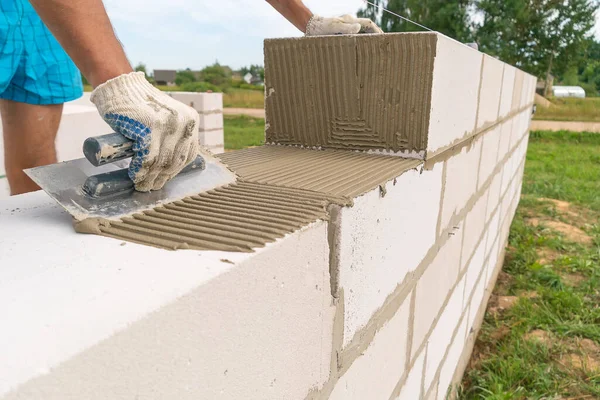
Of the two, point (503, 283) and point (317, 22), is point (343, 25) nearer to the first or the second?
point (317, 22)

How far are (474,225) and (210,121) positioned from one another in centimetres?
460

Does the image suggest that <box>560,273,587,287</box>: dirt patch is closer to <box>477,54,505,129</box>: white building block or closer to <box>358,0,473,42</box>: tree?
<box>477,54,505,129</box>: white building block

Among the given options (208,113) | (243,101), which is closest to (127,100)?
(208,113)

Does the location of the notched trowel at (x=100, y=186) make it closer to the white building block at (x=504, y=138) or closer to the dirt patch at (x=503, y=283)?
the white building block at (x=504, y=138)

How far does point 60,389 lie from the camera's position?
42cm

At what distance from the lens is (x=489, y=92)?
236cm

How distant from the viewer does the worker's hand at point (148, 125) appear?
0.85 m

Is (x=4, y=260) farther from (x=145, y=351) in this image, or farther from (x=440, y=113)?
(x=440, y=113)

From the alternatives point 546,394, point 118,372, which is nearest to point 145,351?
point 118,372

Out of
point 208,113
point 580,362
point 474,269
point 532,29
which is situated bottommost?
point 580,362

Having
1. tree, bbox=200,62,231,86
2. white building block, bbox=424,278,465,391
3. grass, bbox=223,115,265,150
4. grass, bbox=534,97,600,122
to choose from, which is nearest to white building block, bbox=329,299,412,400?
white building block, bbox=424,278,465,391

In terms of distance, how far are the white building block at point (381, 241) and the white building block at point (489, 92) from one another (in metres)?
0.84

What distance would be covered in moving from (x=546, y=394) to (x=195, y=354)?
2624mm

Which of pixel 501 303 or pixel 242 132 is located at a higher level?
pixel 242 132
